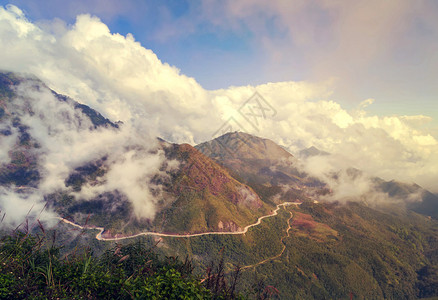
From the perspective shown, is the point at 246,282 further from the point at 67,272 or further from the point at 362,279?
the point at 67,272

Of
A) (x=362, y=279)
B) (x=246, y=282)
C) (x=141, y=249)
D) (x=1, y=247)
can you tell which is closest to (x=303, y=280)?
(x=246, y=282)

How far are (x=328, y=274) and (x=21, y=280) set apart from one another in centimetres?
23124

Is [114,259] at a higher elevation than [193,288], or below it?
below

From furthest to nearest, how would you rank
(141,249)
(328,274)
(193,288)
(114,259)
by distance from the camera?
(328,274), (141,249), (114,259), (193,288)

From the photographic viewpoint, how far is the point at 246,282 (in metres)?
169

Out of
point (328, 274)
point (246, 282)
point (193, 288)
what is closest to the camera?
point (193, 288)

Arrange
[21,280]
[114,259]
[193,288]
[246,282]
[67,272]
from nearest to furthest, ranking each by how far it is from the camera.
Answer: [193,288] → [21,280] → [67,272] → [114,259] → [246,282]

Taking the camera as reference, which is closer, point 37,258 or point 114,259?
point 37,258

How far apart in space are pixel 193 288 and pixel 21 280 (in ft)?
39.6

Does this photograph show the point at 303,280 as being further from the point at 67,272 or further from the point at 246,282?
the point at 67,272

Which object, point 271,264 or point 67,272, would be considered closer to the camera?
point 67,272

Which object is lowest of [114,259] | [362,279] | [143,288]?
[362,279]

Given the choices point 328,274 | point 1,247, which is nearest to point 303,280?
point 328,274

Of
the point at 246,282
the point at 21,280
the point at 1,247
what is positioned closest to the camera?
the point at 21,280
